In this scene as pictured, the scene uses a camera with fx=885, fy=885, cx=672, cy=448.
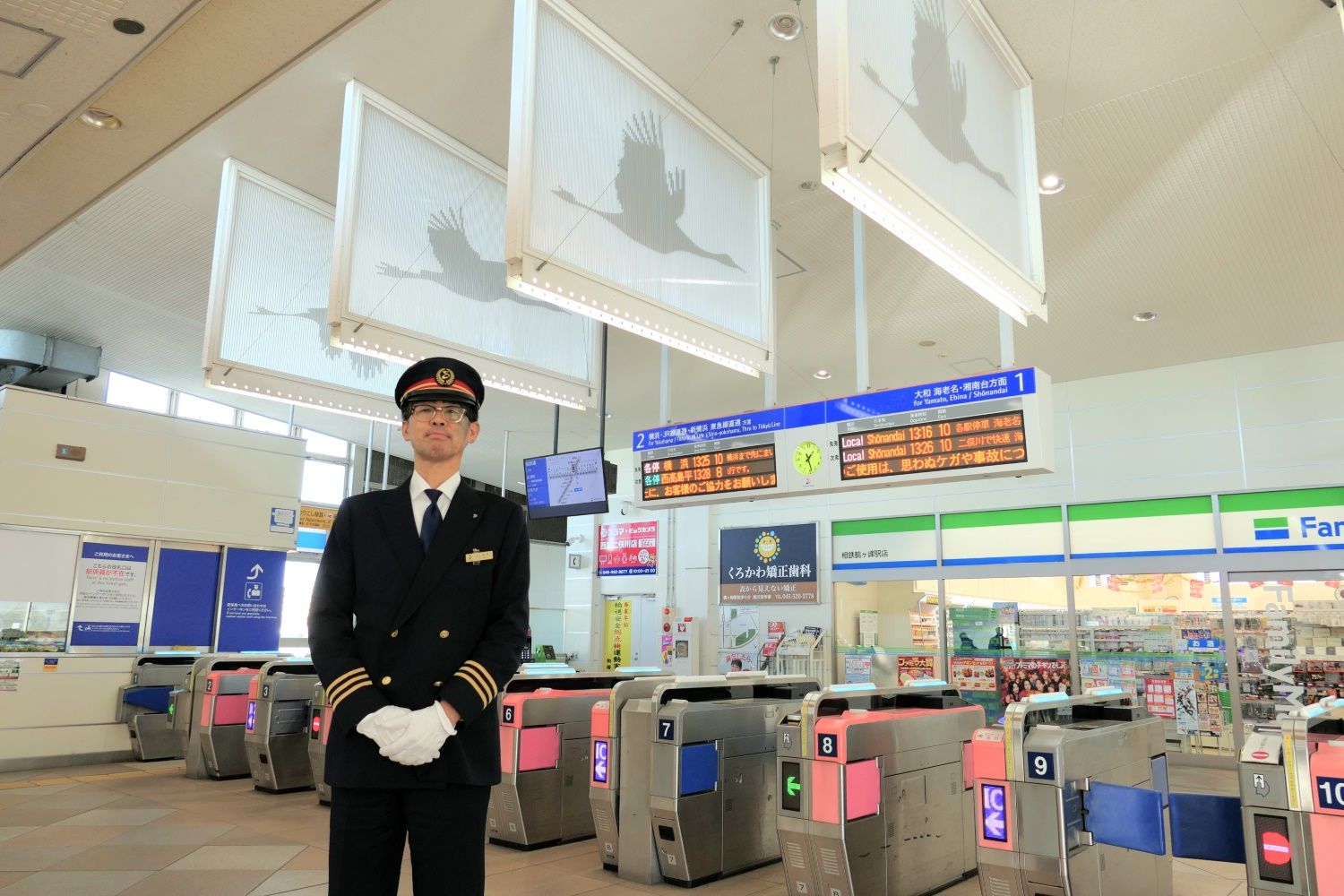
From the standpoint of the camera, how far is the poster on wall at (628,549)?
1422 centimetres

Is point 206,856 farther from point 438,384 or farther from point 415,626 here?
point 438,384

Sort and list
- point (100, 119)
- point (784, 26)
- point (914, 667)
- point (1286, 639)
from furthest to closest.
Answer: point (914, 667) < point (1286, 639) < point (784, 26) < point (100, 119)

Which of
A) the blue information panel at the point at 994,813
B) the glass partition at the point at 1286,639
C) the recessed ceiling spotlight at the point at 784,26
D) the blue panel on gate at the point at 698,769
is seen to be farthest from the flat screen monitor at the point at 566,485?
the glass partition at the point at 1286,639

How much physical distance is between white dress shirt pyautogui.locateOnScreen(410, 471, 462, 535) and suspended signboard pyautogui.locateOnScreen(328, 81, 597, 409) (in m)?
4.15

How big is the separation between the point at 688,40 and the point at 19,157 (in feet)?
11.9

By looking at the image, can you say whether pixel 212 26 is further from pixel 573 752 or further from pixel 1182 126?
pixel 1182 126

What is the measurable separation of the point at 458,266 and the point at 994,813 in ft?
16.4

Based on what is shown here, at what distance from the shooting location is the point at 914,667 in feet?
35.9

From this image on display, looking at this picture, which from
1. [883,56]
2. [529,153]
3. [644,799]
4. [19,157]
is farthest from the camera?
[644,799]

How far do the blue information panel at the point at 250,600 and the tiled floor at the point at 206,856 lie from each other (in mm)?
2924

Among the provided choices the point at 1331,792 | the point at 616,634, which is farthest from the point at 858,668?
the point at 1331,792

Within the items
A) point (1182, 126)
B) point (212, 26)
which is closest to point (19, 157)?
point (212, 26)

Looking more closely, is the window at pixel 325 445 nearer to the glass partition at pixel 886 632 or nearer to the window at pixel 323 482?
the window at pixel 323 482

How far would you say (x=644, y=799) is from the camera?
512cm
